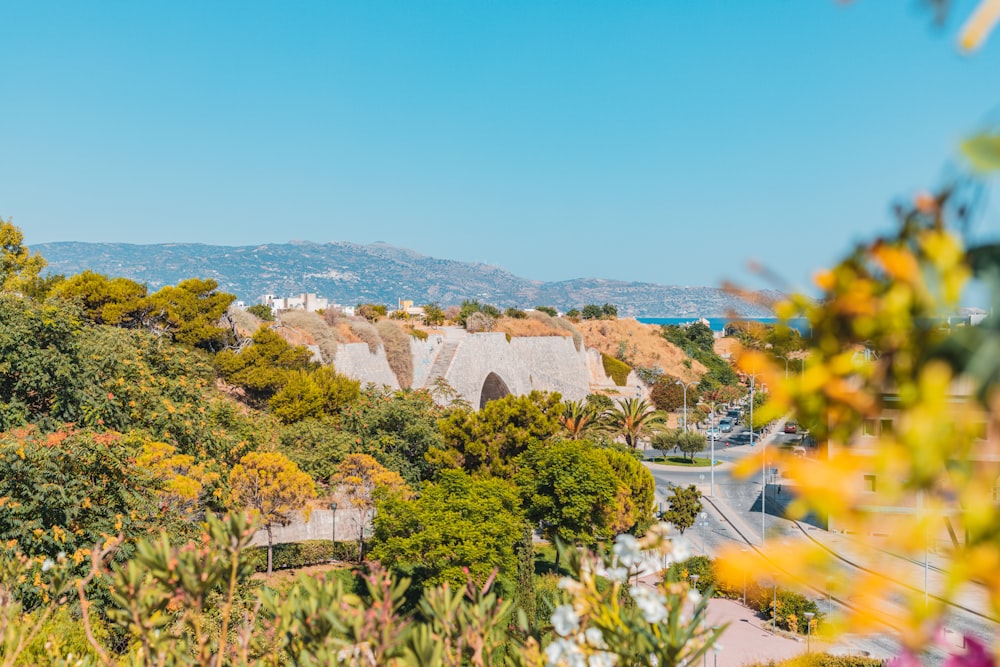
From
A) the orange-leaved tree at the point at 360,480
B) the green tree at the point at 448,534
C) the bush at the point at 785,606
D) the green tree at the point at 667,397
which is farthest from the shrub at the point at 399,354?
the green tree at the point at 667,397

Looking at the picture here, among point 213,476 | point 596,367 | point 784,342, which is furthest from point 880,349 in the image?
point 596,367

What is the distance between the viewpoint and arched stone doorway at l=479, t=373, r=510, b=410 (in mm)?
36094

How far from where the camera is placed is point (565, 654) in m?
2.24

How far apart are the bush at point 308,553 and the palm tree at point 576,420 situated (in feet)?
40.3

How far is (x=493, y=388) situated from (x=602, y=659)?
114 ft

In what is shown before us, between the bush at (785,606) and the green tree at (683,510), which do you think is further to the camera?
the green tree at (683,510)

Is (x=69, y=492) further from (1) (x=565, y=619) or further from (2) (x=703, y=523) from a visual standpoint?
(2) (x=703, y=523)

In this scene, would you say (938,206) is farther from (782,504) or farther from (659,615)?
(782,504)

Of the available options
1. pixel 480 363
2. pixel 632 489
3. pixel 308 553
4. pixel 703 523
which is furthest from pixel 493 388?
pixel 308 553

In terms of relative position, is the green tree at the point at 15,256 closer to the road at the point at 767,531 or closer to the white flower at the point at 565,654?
the road at the point at 767,531

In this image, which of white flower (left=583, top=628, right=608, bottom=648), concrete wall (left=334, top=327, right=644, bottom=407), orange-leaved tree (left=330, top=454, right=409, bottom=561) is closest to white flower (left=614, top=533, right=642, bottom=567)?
white flower (left=583, top=628, right=608, bottom=648)

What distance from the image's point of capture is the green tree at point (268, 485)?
51.7 feet

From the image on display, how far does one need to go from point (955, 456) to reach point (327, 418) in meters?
24.9

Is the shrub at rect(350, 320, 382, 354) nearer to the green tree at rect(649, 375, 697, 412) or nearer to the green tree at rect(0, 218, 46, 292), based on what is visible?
the green tree at rect(0, 218, 46, 292)
